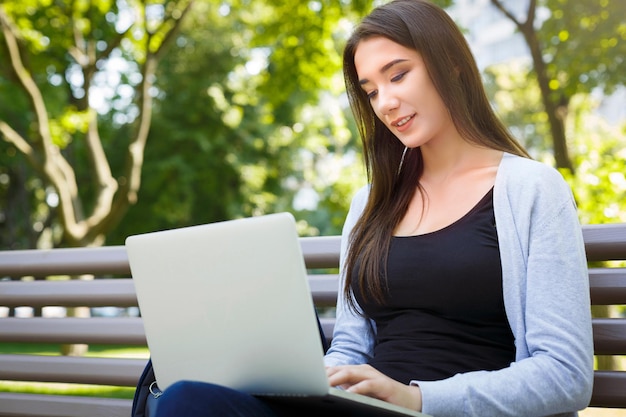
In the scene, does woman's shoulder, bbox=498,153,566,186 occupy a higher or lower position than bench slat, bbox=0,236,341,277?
higher

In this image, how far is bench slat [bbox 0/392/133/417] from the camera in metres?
3.00

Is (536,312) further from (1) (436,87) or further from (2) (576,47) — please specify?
(2) (576,47)

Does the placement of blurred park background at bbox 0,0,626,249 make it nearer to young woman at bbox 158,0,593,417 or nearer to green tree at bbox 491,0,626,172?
green tree at bbox 491,0,626,172

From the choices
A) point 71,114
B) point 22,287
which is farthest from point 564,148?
point 22,287

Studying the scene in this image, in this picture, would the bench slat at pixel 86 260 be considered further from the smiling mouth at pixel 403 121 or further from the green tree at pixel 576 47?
the green tree at pixel 576 47

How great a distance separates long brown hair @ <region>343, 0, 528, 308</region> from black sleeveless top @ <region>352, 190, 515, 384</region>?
120 mm

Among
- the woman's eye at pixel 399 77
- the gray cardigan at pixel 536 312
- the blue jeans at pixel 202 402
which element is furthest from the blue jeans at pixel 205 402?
the woman's eye at pixel 399 77

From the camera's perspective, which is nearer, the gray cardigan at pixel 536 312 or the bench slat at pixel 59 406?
the gray cardigan at pixel 536 312

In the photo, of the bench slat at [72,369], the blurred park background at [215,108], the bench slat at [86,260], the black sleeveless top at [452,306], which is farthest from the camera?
the blurred park background at [215,108]

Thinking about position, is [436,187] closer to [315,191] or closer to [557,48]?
[557,48]

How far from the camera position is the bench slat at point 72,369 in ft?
9.80

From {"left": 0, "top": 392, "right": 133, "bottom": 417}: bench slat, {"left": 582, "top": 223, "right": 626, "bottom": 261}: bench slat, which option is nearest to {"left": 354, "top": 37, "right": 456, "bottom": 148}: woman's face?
{"left": 582, "top": 223, "right": 626, "bottom": 261}: bench slat

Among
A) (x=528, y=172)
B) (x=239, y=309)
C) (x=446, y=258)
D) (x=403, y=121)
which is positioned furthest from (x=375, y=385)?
(x=403, y=121)

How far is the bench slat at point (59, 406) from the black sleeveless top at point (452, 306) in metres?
1.21
